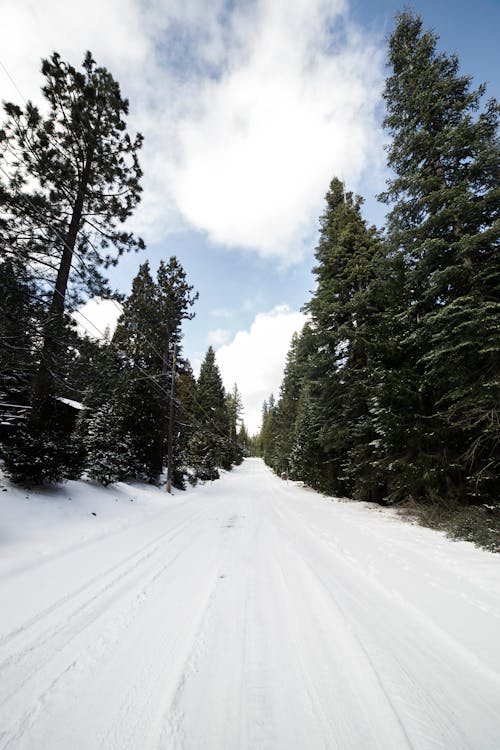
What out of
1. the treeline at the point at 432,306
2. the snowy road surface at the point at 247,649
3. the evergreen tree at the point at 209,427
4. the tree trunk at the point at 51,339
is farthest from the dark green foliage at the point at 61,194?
the evergreen tree at the point at 209,427

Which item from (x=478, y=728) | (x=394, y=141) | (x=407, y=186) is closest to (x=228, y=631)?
(x=478, y=728)

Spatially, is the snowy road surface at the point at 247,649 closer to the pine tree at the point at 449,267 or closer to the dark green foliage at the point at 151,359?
the pine tree at the point at 449,267

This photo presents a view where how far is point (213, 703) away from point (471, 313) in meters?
8.20

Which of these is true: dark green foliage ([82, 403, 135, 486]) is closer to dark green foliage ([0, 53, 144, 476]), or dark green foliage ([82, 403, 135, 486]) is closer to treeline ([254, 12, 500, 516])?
dark green foliage ([0, 53, 144, 476])

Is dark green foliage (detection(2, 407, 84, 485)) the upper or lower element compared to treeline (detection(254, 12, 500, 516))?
lower

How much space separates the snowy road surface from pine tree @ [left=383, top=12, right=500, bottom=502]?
3.16 m

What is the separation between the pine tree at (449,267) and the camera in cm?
681

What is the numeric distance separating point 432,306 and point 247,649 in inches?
375

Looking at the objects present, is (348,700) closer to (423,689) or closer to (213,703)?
(423,689)

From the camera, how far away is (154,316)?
17859 mm

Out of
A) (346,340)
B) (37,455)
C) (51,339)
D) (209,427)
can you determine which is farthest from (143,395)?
A: (209,427)

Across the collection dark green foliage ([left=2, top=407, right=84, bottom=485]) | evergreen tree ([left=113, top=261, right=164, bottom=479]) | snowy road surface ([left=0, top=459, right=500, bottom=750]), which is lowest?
snowy road surface ([left=0, top=459, right=500, bottom=750])

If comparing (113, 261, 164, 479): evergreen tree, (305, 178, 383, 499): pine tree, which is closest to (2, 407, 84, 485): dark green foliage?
(113, 261, 164, 479): evergreen tree

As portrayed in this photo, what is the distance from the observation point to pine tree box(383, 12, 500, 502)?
681 centimetres
